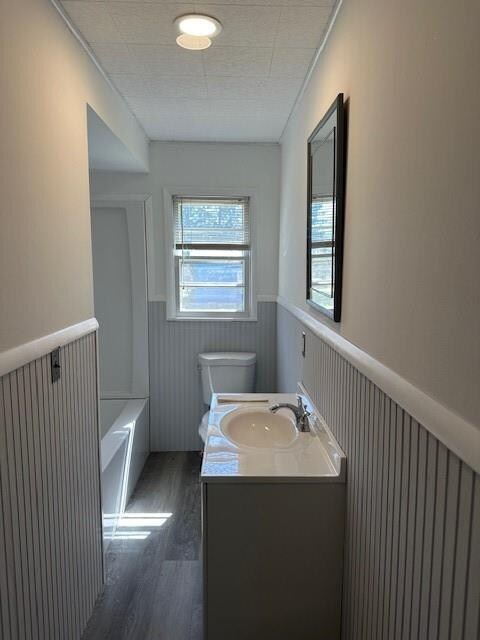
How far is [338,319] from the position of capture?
5.20 feet

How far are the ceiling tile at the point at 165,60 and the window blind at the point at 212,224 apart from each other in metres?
1.36

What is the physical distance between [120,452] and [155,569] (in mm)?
697

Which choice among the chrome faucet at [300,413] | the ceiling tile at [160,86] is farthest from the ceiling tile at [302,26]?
the chrome faucet at [300,413]

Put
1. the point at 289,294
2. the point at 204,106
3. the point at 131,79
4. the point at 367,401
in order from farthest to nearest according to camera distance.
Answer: the point at 289,294, the point at 204,106, the point at 131,79, the point at 367,401

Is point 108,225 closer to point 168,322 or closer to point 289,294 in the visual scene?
point 168,322

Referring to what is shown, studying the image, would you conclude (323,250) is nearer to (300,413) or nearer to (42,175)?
(300,413)

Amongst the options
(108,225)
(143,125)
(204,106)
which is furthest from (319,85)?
(108,225)

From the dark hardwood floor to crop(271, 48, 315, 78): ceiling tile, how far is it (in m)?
2.39

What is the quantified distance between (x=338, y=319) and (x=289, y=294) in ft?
4.29

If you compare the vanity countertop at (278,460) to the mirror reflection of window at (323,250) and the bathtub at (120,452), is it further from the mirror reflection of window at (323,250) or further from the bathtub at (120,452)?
the bathtub at (120,452)

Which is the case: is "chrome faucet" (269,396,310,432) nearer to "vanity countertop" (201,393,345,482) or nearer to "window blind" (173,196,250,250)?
"vanity countertop" (201,393,345,482)

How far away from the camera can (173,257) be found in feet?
11.4

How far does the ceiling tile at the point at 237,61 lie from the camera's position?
1897 mm

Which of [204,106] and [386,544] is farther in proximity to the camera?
[204,106]
